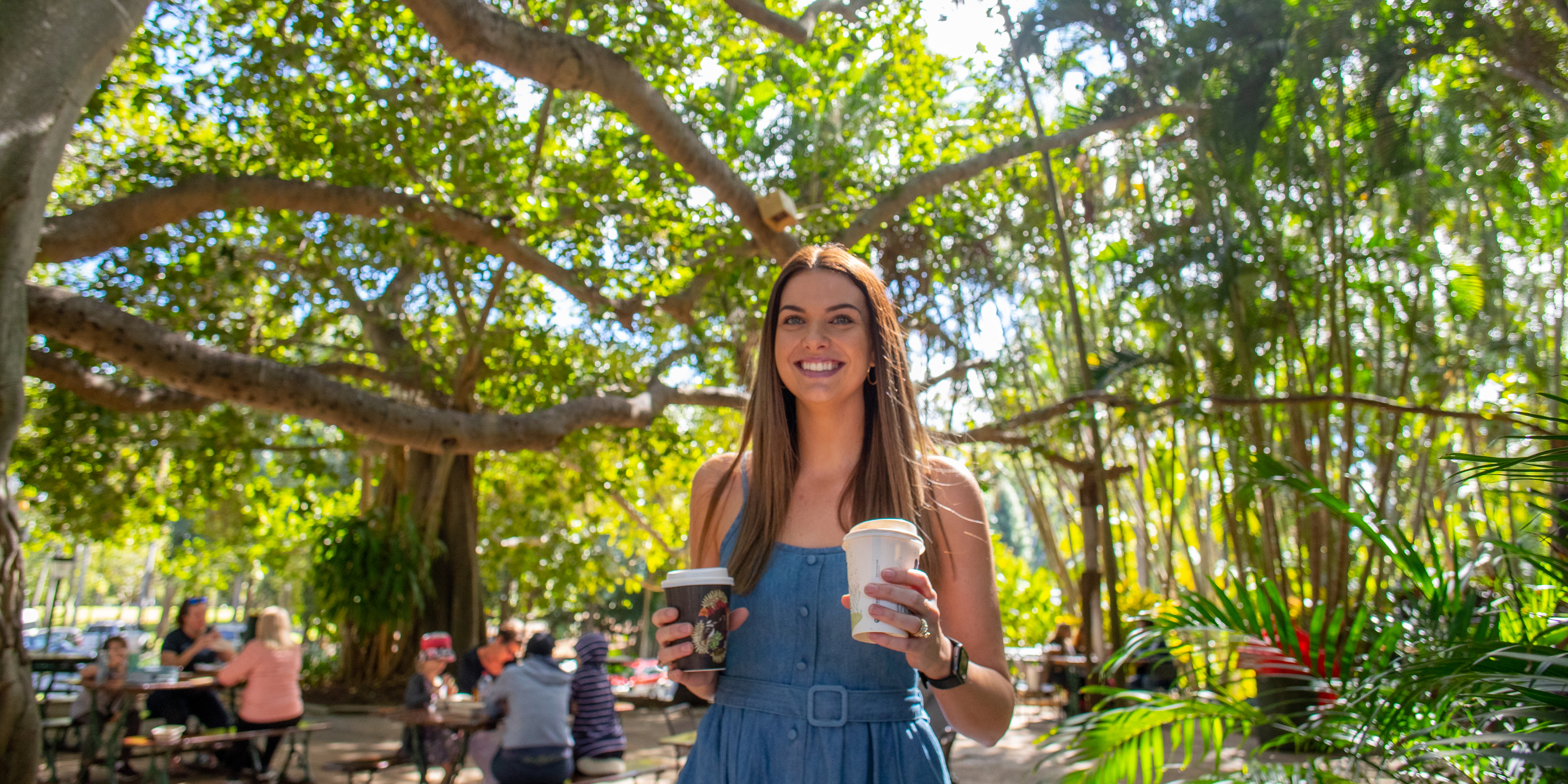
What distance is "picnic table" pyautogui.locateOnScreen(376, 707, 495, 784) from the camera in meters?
5.08

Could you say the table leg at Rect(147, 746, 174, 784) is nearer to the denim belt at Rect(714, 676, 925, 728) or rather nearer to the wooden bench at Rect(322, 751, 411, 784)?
the wooden bench at Rect(322, 751, 411, 784)

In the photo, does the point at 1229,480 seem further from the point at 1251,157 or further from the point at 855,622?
the point at 855,622

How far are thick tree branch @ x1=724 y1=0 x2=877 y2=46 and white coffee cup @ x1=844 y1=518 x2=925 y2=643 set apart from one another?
3.97 metres

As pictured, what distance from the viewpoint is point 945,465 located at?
61.3 inches

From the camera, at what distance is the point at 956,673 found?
1276 mm

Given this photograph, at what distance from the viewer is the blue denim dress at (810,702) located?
1329 mm

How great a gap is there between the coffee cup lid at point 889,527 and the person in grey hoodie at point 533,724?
416cm

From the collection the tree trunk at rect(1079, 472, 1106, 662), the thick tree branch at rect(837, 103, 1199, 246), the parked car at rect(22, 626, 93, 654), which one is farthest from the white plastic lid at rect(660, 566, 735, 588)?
the parked car at rect(22, 626, 93, 654)

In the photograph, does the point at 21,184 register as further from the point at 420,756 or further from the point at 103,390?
the point at 420,756

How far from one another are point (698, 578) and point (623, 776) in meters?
4.10

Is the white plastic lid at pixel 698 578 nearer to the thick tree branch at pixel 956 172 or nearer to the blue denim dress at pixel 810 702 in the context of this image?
the blue denim dress at pixel 810 702

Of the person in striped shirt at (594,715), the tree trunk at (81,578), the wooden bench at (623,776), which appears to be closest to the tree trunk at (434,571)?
the person in striped shirt at (594,715)

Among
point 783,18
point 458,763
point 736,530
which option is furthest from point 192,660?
point 736,530

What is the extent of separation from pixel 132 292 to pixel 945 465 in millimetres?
7967
